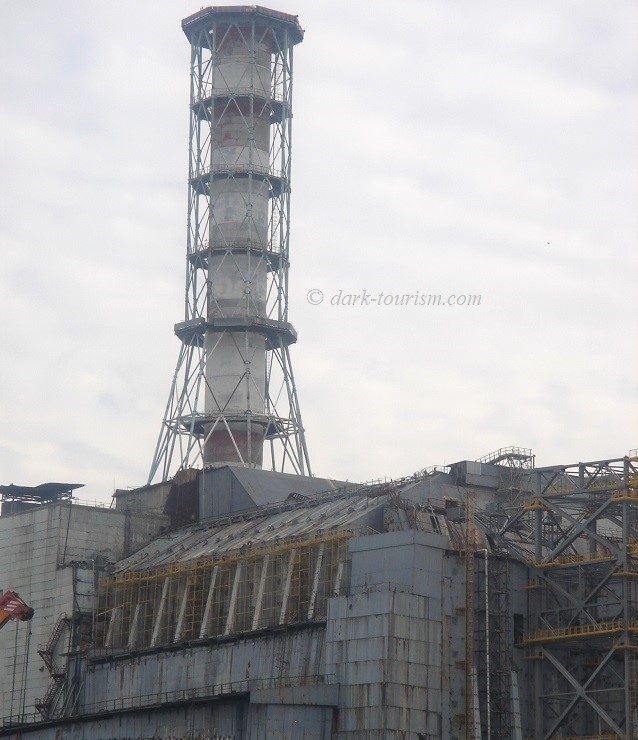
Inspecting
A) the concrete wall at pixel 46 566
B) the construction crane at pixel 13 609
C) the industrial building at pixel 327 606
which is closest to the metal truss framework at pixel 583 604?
the industrial building at pixel 327 606

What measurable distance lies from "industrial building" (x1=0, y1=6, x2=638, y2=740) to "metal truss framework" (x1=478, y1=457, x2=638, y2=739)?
13 cm

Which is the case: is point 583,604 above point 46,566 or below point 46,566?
below

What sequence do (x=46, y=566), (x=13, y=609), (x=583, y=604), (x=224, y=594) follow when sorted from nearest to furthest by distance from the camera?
(x=583, y=604), (x=224, y=594), (x=13, y=609), (x=46, y=566)

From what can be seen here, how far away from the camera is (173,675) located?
81.4 m

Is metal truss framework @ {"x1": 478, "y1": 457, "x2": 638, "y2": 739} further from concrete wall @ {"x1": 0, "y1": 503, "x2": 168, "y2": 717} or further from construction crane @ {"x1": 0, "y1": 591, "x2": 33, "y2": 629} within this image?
construction crane @ {"x1": 0, "y1": 591, "x2": 33, "y2": 629}

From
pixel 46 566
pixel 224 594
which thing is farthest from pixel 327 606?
pixel 46 566

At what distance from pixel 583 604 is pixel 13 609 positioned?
35.3 m

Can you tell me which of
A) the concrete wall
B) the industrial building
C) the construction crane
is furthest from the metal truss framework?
the construction crane

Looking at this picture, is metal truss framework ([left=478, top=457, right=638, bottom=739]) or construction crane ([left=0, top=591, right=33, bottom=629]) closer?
metal truss framework ([left=478, top=457, right=638, bottom=739])

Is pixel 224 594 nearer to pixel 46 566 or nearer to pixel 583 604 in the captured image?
pixel 46 566

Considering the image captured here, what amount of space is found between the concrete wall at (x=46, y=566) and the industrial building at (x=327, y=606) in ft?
0.40

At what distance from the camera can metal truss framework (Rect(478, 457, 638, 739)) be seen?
71.6 metres

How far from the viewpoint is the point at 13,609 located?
92.3 m

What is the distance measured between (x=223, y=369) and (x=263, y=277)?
736 cm
